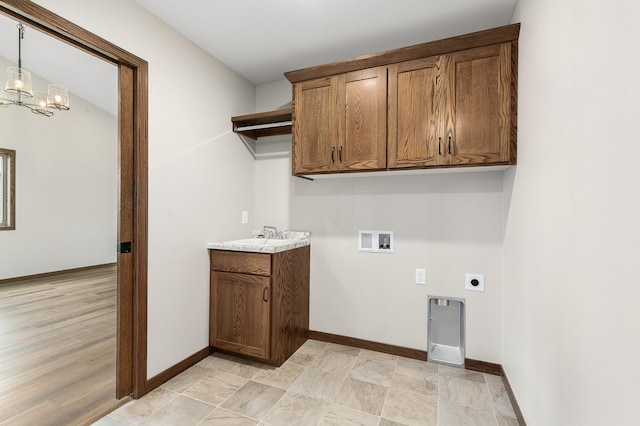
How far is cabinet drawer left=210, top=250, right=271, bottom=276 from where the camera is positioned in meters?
2.27

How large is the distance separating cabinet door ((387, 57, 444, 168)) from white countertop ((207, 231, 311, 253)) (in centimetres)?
110

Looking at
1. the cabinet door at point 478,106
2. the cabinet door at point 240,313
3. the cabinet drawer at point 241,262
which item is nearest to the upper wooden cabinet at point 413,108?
the cabinet door at point 478,106

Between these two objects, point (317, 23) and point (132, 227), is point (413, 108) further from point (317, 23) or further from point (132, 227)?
point (132, 227)

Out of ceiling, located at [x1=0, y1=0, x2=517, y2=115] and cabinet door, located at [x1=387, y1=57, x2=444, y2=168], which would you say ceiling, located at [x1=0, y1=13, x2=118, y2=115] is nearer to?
ceiling, located at [x1=0, y1=0, x2=517, y2=115]

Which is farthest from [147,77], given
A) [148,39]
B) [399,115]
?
[399,115]

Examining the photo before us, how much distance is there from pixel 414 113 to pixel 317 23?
38.6 inches

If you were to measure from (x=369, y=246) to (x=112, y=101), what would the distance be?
88.9 inches

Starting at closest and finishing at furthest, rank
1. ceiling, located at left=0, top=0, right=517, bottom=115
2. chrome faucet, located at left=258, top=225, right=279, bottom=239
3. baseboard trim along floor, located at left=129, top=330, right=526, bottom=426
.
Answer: ceiling, located at left=0, top=0, right=517, bottom=115 < baseboard trim along floor, located at left=129, top=330, right=526, bottom=426 < chrome faucet, located at left=258, top=225, right=279, bottom=239

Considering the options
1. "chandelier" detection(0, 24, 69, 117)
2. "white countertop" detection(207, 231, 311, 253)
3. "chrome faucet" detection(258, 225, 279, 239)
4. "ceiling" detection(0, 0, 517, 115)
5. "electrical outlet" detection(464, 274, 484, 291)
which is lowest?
"electrical outlet" detection(464, 274, 484, 291)

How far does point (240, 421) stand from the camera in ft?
5.58

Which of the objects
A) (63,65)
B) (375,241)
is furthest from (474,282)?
(63,65)

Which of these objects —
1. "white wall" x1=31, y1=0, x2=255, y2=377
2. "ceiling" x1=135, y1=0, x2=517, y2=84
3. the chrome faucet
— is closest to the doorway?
"white wall" x1=31, y1=0, x2=255, y2=377

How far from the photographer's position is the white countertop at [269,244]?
2.27m

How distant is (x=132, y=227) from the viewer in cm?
190
